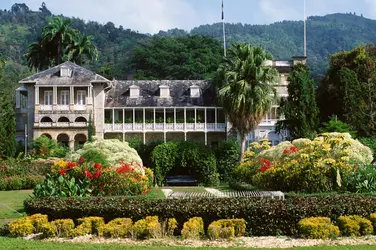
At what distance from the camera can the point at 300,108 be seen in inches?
1732

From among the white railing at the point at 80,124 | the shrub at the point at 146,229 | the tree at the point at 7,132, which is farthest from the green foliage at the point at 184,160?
the shrub at the point at 146,229

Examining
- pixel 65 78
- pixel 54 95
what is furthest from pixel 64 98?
pixel 65 78

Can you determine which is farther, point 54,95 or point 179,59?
point 179,59

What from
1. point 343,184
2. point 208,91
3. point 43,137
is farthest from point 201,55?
point 343,184

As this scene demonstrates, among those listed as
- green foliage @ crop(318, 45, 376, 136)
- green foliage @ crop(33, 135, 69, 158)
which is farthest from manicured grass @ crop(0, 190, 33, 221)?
green foliage @ crop(318, 45, 376, 136)

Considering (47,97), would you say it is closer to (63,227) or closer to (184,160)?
(184,160)

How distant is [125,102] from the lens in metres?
51.5

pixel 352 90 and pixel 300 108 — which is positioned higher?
pixel 352 90

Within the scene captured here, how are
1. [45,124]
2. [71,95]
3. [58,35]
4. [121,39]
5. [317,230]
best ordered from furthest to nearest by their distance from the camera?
[121,39] → [58,35] → [71,95] → [45,124] → [317,230]

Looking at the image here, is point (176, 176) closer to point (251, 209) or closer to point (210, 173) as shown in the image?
point (210, 173)

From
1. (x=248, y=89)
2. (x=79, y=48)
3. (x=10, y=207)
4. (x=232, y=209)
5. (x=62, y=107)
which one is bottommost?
(x=10, y=207)

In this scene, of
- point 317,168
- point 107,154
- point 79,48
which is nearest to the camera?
point 317,168

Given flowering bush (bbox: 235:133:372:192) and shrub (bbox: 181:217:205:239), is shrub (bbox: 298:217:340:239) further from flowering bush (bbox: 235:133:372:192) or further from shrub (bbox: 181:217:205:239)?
flowering bush (bbox: 235:133:372:192)

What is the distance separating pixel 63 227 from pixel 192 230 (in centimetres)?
330
